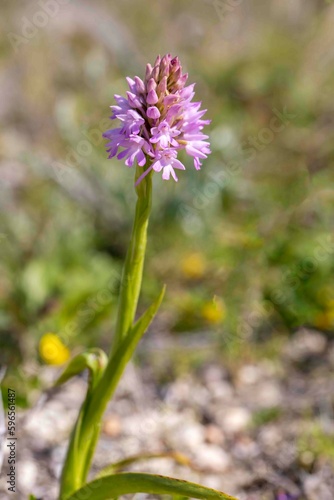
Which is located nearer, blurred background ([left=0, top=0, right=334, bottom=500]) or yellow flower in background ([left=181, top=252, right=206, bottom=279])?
blurred background ([left=0, top=0, right=334, bottom=500])

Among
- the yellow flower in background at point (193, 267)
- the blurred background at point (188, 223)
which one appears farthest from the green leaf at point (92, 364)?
the yellow flower in background at point (193, 267)


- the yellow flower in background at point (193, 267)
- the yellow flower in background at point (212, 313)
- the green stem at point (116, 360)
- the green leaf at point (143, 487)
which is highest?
the yellow flower in background at point (193, 267)

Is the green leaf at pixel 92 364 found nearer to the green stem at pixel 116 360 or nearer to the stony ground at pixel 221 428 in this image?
the green stem at pixel 116 360

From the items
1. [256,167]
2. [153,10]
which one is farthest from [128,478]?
[153,10]

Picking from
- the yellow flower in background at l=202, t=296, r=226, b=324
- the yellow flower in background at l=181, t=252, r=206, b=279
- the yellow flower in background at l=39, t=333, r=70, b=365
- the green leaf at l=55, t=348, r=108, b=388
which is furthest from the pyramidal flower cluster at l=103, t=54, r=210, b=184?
the yellow flower in background at l=181, t=252, r=206, b=279

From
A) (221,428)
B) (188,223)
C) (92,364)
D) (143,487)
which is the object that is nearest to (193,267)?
(188,223)

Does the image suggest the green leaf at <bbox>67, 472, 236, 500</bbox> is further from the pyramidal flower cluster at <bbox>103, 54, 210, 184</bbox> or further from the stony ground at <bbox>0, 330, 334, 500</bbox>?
the pyramidal flower cluster at <bbox>103, 54, 210, 184</bbox>

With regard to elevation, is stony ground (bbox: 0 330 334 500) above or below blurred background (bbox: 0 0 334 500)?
below
